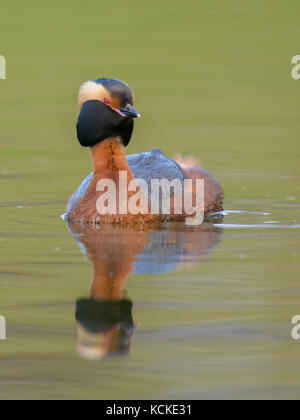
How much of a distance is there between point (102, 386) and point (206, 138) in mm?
11282

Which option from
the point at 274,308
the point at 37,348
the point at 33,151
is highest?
the point at 33,151

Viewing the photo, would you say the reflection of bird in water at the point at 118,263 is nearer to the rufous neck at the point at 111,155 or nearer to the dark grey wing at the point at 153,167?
the rufous neck at the point at 111,155

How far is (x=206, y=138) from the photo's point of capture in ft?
60.2

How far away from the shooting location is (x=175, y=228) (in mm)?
12422

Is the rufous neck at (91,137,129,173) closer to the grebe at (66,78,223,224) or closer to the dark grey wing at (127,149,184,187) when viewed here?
the grebe at (66,78,223,224)

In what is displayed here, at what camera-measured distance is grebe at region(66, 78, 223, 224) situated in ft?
41.5

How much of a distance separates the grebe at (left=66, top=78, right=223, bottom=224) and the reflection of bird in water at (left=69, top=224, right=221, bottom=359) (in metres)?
0.19

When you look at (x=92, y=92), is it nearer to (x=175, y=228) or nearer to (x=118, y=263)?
(x=175, y=228)

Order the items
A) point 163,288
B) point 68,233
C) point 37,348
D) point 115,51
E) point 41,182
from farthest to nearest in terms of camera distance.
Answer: point 115,51, point 41,182, point 68,233, point 163,288, point 37,348

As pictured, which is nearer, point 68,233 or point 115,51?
point 68,233

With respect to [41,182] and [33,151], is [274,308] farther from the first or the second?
[33,151]

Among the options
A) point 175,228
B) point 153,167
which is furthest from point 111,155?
point 175,228
